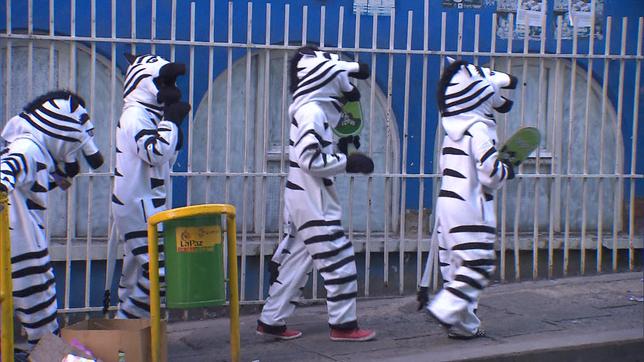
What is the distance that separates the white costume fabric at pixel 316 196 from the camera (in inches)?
259

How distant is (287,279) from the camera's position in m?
6.85

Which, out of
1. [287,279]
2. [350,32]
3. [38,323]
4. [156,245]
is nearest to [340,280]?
[287,279]

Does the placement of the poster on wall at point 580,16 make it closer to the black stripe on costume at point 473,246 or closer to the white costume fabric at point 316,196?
the white costume fabric at point 316,196

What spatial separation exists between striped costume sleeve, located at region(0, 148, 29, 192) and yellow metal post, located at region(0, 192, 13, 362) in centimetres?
47

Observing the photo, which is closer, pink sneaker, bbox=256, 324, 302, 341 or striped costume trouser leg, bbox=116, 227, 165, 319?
striped costume trouser leg, bbox=116, 227, 165, 319

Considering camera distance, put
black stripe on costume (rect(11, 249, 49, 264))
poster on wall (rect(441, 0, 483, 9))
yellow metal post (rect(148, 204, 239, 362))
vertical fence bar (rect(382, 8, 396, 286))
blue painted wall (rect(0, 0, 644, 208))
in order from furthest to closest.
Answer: poster on wall (rect(441, 0, 483, 9)) < vertical fence bar (rect(382, 8, 396, 286)) < blue painted wall (rect(0, 0, 644, 208)) < black stripe on costume (rect(11, 249, 49, 264)) < yellow metal post (rect(148, 204, 239, 362))

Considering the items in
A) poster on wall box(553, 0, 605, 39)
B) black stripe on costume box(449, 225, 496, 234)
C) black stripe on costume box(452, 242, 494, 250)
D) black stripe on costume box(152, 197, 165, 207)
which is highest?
poster on wall box(553, 0, 605, 39)

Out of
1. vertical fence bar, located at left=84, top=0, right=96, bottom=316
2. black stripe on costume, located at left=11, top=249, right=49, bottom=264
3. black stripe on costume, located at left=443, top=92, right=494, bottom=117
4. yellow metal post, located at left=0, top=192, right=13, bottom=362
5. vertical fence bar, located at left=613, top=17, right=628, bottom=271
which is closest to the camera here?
yellow metal post, located at left=0, top=192, right=13, bottom=362

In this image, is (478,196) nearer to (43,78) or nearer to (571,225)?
(571,225)

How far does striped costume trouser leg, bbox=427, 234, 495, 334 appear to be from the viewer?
6.48m

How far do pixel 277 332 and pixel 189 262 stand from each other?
1533 millimetres

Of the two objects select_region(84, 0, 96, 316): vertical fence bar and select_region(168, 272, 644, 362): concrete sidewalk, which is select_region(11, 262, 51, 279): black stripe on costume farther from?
select_region(84, 0, 96, 316): vertical fence bar

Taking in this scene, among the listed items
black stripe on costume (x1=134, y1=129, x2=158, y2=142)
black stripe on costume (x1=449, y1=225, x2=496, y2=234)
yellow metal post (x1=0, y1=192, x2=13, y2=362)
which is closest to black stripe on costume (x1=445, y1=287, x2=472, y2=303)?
black stripe on costume (x1=449, y1=225, x2=496, y2=234)

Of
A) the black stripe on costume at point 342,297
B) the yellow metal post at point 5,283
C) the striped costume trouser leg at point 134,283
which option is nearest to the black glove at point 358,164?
the black stripe on costume at point 342,297
